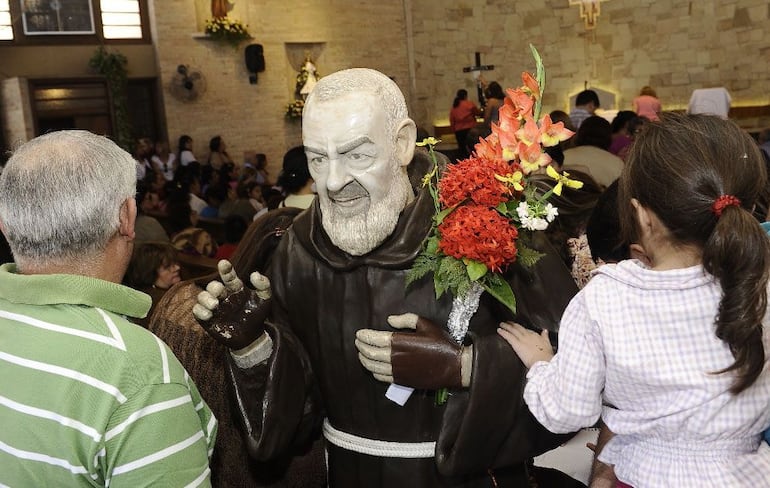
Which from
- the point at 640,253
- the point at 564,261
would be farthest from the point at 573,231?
the point at 640,253

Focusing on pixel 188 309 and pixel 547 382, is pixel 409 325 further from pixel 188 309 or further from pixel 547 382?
pixel 188 309

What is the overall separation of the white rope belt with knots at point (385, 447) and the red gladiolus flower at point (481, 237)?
0.55 metres

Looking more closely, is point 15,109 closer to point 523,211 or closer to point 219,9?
point 219,9

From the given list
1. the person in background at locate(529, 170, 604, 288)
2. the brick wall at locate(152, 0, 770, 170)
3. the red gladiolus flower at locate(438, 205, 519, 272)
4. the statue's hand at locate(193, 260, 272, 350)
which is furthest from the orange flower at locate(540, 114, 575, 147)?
the brick wall at locate(152, 0, 770, 170)

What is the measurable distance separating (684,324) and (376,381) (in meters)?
0.84

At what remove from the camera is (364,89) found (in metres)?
2.05

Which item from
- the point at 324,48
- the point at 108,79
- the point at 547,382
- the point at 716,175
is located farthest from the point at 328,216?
the point at 324,48

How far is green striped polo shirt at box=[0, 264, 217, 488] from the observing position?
1470 mm

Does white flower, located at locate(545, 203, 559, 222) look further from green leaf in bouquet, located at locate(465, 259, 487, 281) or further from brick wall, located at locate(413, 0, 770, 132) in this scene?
brick wall, located at locate(413, 0, 770, 132)

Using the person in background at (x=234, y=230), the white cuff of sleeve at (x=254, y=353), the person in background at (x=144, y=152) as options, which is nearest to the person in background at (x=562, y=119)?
the person in background at (x=234, y=230)

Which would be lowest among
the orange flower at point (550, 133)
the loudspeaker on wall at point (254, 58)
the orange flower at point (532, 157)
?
the orange flower at point (532, 157)

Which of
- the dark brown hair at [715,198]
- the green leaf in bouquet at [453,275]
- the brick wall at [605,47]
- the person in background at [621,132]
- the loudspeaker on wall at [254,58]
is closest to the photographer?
the dark brown hair at [715,198]

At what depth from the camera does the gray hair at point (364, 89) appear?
2051mm

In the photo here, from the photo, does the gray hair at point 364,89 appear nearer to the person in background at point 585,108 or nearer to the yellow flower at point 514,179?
the yellow flower at point 514,179
